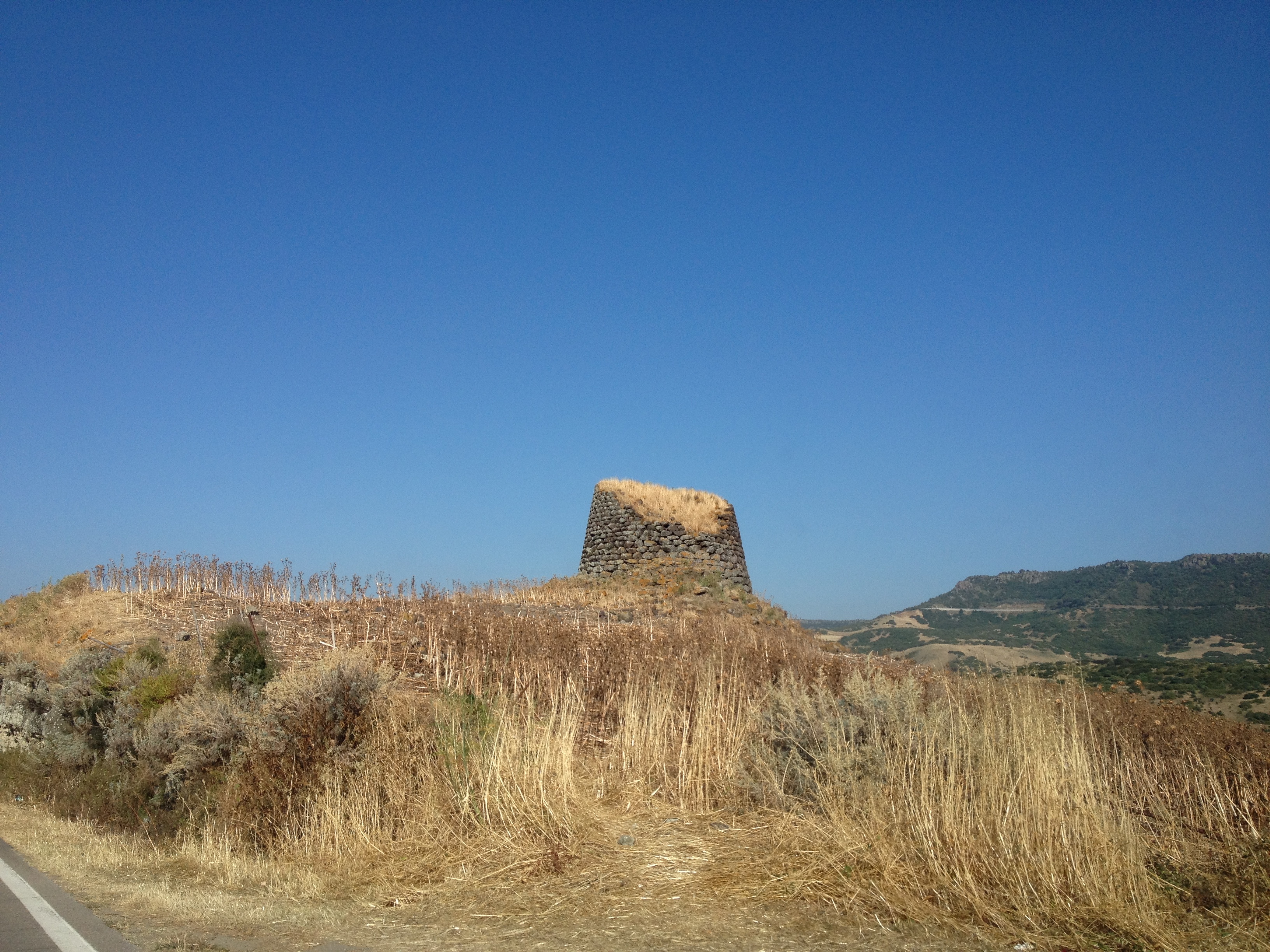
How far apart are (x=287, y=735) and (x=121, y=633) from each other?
10610mm

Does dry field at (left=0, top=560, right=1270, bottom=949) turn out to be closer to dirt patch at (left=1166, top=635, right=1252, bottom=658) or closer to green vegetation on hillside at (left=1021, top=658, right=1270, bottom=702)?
green vegetation on hillside at (left=1021, top=658, right=1270, bottom=702)

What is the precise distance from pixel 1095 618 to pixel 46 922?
3559 cm

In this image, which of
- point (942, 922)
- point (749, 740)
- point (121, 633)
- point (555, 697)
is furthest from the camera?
point (121, 633)

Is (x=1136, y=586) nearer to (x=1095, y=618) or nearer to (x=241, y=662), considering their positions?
(x=1095, y=618)

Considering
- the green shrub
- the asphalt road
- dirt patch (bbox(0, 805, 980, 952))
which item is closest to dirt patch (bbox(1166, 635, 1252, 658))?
dirt patch (bbox(0, 805, 980, 952))

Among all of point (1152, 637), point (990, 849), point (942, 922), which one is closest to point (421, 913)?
point (942, 922)

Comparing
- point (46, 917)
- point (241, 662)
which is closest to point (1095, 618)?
point (241, 662)

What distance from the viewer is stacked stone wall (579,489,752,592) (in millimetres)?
26422

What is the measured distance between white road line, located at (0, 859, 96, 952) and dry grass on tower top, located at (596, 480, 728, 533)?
21.4m

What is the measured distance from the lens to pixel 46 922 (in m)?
5.24

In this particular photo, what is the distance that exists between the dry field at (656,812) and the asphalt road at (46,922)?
229mm

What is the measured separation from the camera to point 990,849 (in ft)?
16.7

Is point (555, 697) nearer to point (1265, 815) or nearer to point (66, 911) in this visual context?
point (66, 911)

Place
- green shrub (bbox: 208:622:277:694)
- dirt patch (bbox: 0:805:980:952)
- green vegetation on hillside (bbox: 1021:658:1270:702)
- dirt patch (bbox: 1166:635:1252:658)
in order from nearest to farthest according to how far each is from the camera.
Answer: dirt patch (bbox: 0:805:980:952) → green shrub (bbox: 208:622:277:694) → green vegetation on hillside (bbox: 1021:658:1270:702) → dirt patch (bbox: 1166:635:1252:658)
